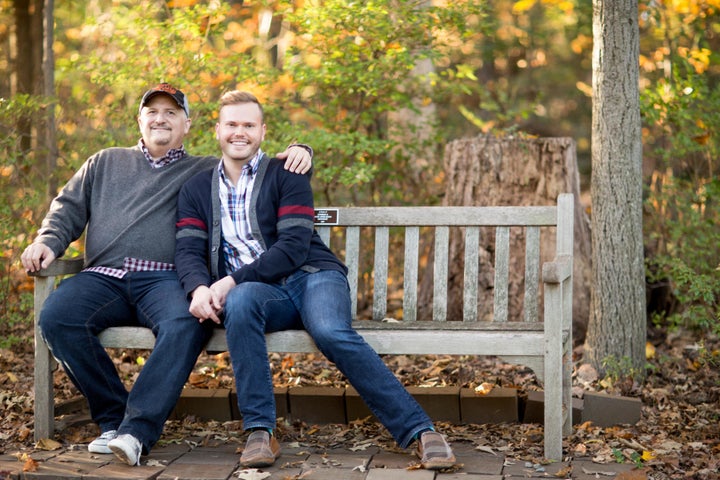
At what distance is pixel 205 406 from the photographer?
173 inches

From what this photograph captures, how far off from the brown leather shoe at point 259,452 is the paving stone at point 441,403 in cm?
95

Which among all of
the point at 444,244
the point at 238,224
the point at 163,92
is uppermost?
the point at 163,92

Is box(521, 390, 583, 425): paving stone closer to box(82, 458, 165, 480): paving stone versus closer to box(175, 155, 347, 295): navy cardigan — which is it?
box(175, 155, 347, 295): navy cardigan

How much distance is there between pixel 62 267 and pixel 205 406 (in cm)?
98

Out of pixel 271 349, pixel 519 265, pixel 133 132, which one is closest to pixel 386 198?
pixel 519 265

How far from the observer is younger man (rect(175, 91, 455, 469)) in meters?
3.61

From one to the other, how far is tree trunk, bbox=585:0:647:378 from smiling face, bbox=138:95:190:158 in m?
2.25

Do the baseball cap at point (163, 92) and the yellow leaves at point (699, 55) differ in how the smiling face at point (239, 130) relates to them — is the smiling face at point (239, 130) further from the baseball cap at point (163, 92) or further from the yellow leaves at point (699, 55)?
the yellow leaves at point (699, 55)

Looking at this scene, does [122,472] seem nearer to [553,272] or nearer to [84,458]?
[84,458]

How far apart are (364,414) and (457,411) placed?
455 mm

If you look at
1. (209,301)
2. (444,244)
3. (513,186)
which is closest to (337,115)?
(513,186)

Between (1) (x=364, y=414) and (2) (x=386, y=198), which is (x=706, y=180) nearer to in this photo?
(2) (x=386, y=198)

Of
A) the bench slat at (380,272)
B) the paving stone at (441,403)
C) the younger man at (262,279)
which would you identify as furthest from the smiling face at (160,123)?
the paving stone at (441,403)

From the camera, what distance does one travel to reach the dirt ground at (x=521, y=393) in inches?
150
